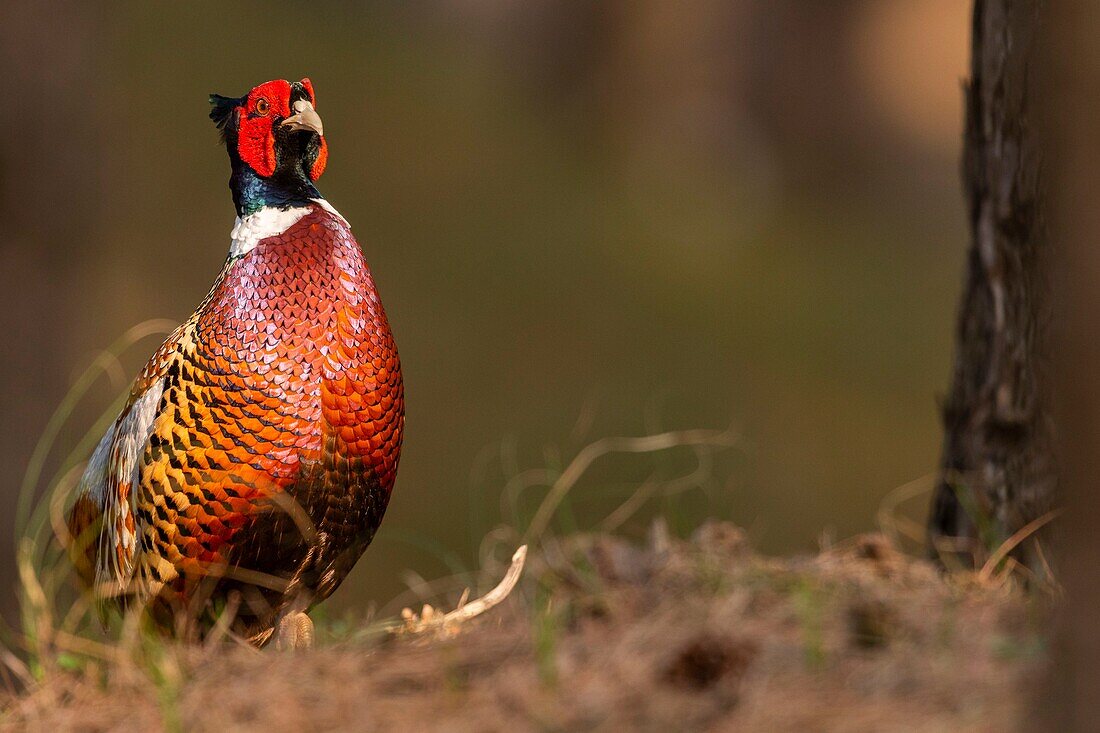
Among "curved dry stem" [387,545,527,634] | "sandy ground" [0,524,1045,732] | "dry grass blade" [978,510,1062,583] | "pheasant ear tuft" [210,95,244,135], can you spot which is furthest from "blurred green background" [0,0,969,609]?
"dry grass blade" [978,510,1062,583]

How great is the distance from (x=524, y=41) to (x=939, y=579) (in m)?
9.06

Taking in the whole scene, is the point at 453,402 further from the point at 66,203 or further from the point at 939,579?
the point at 939,579

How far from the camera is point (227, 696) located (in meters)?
1.94

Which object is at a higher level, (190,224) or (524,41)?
(524,41)

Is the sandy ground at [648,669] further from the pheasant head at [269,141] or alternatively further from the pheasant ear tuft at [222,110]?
the pheasant ear tuft at [222,110]

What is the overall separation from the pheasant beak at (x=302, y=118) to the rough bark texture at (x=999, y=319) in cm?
158

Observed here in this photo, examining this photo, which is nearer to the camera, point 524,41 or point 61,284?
point 61,284

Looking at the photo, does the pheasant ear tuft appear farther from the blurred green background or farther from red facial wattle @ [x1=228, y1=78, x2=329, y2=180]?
the blurred green background

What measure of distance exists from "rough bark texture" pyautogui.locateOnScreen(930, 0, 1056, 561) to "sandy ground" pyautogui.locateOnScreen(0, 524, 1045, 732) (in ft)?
1.78

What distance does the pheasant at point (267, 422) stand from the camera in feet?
7.14

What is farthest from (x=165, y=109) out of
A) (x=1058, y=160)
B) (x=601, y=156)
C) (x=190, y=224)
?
(x=1058, y=160)

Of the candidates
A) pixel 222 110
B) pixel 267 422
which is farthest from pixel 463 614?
pixel 222 110

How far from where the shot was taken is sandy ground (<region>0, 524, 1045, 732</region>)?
66.8 inches

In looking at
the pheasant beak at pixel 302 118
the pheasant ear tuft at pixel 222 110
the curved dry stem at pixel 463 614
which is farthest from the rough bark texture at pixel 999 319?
the pheasant ear tuft at pixel 222 110
